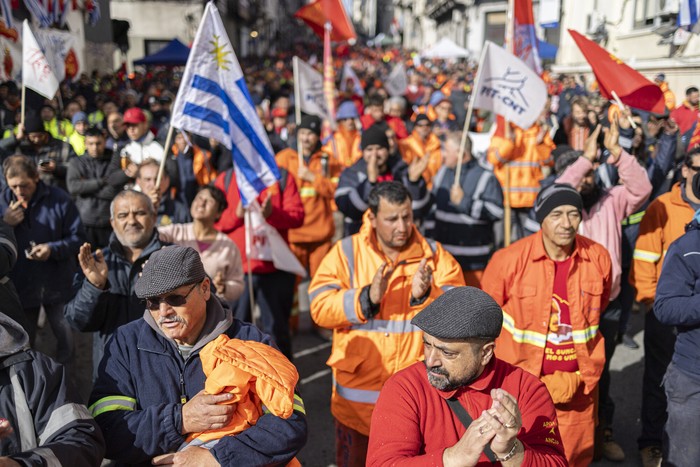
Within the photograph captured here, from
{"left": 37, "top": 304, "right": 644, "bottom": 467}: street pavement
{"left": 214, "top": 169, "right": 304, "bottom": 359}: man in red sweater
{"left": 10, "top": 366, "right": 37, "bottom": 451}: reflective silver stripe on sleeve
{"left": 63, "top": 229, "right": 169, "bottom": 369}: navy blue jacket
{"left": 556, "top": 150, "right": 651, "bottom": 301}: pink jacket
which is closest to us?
{"left": 10, "top": 366, "right": 37, "bottom": 451}: reflective silver stripe on sleeve

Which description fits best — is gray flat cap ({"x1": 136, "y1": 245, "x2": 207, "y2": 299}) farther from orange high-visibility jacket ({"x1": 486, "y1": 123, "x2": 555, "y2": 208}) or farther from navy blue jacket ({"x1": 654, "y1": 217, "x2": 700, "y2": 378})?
orange high-visibility jacket ({"x1": 486, "y1": 123, "x2": 555, "y2": 208})

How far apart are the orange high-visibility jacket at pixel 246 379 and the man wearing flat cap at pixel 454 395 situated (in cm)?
36

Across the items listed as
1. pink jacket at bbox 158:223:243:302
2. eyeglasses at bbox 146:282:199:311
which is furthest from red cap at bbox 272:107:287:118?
eyeglasses at bbox 146:282:199:311

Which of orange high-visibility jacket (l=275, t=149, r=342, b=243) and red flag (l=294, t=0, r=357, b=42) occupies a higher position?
red flag (l=294, t=0, r=357, b=42)

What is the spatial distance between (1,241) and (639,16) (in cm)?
1800

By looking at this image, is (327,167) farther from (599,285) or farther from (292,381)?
(292,381)

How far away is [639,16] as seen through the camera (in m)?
17.5

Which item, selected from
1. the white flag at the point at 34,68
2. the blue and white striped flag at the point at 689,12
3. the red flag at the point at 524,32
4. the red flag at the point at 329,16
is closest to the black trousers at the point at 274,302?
the white flag at the point at 34,68

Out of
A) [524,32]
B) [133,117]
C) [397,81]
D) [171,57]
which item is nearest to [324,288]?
[133,117]

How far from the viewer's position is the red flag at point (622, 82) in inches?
211

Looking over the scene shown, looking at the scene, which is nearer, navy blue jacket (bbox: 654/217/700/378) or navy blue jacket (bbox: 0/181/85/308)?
navy blue jacket (bbox: 654/217/700/378)

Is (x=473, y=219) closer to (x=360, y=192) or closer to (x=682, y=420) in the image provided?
(x=360, y=192)

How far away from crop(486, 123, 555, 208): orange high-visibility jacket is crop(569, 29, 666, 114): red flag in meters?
1.96

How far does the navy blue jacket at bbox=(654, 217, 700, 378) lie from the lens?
3191 millimetres
